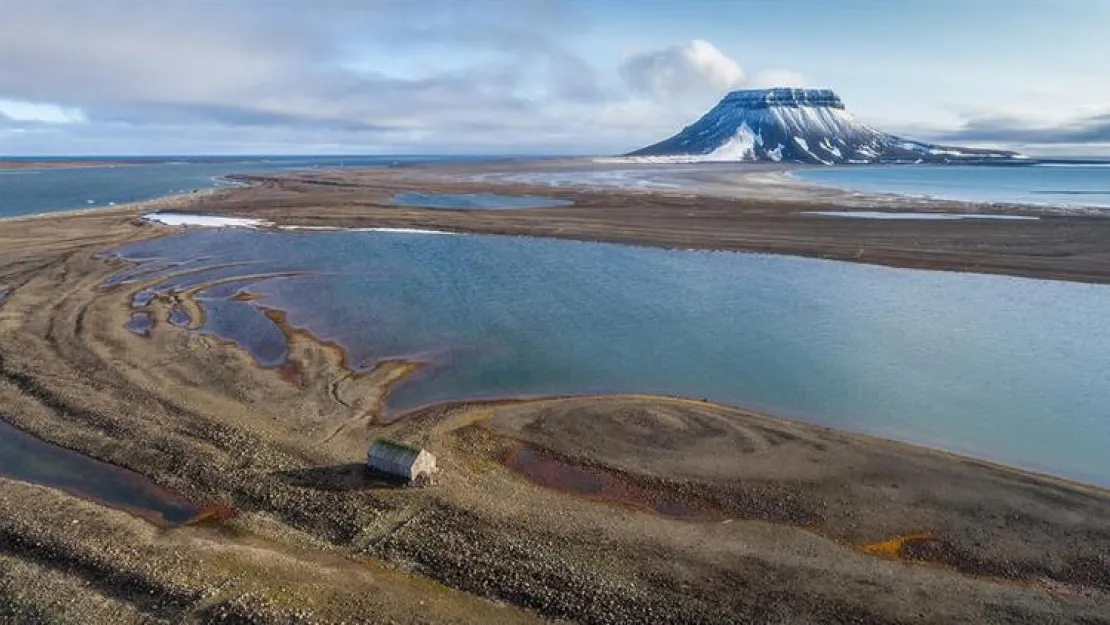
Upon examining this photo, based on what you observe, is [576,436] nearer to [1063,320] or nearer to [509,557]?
[509,557]

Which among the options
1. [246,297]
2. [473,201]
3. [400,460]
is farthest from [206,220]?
[400,460]

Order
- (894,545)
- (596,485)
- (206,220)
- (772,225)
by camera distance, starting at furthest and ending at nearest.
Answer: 1. (206,220)
2. (772,225)
3. (596,485)
4. (894,545)

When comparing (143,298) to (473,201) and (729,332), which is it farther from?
(473,201)

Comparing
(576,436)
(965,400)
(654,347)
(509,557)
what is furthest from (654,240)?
(509,557)

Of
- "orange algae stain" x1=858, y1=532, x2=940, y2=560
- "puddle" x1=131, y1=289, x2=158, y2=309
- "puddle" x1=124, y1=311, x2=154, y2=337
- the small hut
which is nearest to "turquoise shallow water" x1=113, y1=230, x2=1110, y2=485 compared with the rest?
"puddle" x1=131, y1=289, x2=158, y2=309

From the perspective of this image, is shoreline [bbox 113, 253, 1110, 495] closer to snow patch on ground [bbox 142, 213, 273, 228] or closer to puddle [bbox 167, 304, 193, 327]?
puddle [bbox 167, 304, 193, 327]

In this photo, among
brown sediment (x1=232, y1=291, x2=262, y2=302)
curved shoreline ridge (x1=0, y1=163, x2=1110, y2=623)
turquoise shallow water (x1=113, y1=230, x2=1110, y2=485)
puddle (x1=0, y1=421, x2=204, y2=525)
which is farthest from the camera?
brown sediment (x1=232, y1=291, x2=262, y2=302)
